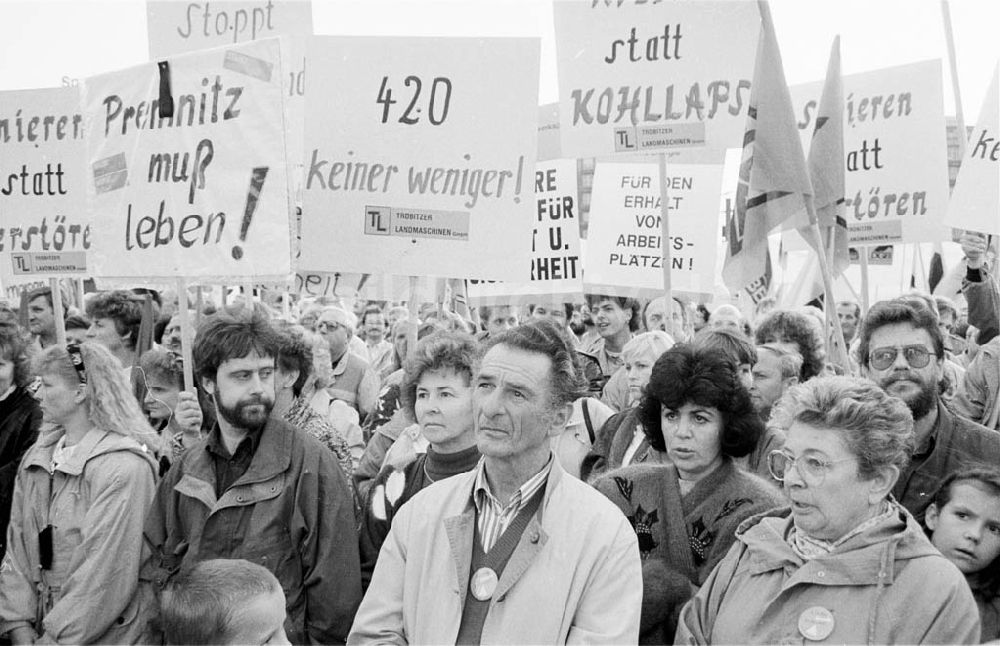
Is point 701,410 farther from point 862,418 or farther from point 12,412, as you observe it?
point 12,412

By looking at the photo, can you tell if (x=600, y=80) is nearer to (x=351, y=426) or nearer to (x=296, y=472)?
(x=351, y=426)

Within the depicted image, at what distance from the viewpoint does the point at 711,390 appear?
3867 millimetres

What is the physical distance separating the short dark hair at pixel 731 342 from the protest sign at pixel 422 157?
1633mm

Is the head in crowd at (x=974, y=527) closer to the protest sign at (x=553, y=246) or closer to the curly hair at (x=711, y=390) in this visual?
the curly hair at (x=711, y=390)

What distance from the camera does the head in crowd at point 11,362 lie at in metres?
5.30

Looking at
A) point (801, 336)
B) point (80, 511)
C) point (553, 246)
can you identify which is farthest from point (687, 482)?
point (553, 246)

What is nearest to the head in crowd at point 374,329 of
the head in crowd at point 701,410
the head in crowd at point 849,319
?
the head in crowd at point 849,319

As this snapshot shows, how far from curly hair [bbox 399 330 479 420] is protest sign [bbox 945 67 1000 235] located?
13.6ft

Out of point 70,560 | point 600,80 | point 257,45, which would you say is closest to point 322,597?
point 70,560

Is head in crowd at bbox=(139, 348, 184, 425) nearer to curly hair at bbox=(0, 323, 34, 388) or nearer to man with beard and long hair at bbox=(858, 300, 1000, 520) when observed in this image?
curly hair at bbox=(0, 323, 34, 388)

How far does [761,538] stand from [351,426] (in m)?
2.91

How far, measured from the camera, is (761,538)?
3195mm

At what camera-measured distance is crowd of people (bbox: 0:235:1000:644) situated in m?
2.91

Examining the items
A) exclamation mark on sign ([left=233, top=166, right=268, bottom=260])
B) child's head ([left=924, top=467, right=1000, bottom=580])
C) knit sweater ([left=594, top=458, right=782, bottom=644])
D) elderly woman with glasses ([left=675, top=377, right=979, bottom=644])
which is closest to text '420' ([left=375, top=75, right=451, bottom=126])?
exclamation mark on sign ([left=233, top=166, right=268, bottom=260])
